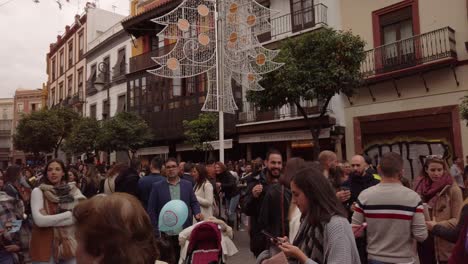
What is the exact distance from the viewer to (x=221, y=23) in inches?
404

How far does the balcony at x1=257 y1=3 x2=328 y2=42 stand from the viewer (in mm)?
16281

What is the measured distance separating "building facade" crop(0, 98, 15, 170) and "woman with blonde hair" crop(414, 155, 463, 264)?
58.9 metres

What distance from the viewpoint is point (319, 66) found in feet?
44.2

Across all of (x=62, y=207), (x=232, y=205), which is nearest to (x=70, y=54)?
(x=232, y=205)

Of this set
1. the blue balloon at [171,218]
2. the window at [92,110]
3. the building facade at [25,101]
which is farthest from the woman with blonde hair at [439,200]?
the building facade at [25,101]

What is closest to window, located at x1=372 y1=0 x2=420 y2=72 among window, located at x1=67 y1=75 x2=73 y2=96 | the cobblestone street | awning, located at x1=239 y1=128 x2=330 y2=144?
awning, located at x1=239 y1=128 x2=330 y2=144

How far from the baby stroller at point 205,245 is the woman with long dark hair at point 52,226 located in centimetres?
123

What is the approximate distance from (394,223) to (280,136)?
45.7 feet

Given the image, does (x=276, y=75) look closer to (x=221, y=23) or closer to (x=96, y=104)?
(x=221, y=23)

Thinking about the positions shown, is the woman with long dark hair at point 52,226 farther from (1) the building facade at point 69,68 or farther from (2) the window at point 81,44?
(2) the window at point 81,44

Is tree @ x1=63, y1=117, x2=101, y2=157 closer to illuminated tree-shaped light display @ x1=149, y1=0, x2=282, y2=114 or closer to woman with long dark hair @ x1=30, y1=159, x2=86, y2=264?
illuminated tree-shaped light display @ x1=149, y1=0, x2=282, y2=114

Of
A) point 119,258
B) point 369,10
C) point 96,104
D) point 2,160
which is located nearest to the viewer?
point 119,258

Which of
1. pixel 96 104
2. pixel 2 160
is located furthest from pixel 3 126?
pixel 96 104

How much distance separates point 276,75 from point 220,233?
1037 cm
